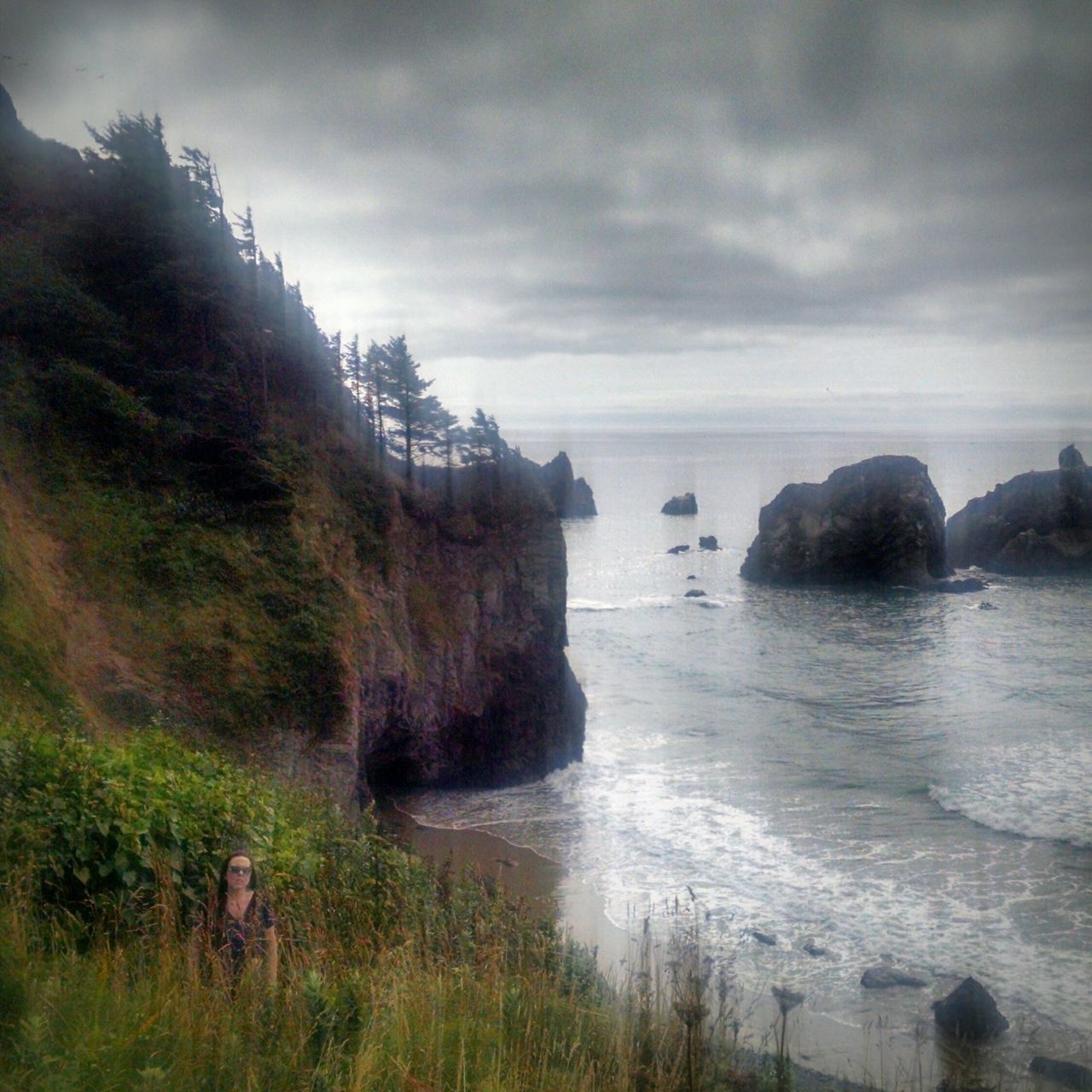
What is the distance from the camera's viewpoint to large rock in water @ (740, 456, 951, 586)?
70000 mm

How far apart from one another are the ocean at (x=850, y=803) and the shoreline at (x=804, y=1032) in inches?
11.8

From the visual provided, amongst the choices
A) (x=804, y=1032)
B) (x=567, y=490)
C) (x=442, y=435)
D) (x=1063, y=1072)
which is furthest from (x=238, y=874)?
(x=567, y=490)

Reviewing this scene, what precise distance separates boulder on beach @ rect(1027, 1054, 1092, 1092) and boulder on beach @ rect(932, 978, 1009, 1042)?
0.89 meters

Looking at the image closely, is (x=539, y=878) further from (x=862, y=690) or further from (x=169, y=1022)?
(x=862, y=690)

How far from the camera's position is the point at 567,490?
132 m

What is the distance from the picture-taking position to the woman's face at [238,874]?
249 inches

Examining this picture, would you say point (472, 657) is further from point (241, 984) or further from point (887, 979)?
point (241, 984)

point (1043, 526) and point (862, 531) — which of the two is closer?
point (862, 531)

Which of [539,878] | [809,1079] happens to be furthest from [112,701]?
[809,1079]

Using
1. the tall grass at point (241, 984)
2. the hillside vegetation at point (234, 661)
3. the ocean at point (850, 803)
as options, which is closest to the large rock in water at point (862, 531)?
the ocean at point (850, 803)

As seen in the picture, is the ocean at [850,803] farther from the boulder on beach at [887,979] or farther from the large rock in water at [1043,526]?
the large rock in water at [1043,526]

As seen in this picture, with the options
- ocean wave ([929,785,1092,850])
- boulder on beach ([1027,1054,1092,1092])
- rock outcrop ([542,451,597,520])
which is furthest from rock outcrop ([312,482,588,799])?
rock outcrop ([542,451,597,520])

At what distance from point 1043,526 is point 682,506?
214 feet

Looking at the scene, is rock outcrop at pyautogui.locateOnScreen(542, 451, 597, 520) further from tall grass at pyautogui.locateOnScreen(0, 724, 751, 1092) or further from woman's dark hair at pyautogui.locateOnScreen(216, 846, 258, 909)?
woman's dark hair at pyautogui.locateOnScreen(216, 846, 258, 909)
